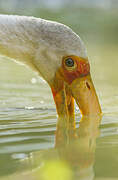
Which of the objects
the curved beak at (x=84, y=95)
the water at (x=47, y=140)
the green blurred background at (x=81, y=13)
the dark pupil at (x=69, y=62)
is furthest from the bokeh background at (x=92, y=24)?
the dark pupil at (x=69, y=62)

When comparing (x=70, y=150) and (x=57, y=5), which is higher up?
(x=57, y=5)

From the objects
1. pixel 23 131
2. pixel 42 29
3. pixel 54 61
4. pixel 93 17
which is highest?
pixel 93 17

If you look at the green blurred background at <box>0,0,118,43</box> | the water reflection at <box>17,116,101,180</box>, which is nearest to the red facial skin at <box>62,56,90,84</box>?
the water reflection at <box>17,116,101,180</box>

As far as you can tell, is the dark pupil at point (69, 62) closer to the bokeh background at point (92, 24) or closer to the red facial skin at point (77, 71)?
the red facial skin at point (77, 71)

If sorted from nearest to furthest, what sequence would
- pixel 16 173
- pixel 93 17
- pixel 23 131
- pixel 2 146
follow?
pixel 16 173, pixel 2 146, pixel 23 131, pixel 93 17

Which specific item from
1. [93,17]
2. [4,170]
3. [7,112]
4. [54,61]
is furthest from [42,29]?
[93,17]

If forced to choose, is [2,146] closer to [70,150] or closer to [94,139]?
[70,150]

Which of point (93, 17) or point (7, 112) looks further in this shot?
point (93, 17)

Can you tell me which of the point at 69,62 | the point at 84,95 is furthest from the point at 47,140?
the point at 69,62

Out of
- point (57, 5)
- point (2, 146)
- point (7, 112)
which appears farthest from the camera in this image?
point (57, 5)
